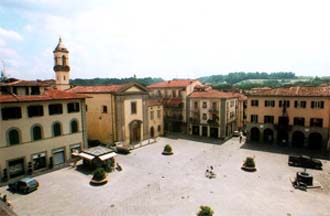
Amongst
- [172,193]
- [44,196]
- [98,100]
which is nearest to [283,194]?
[172,193]

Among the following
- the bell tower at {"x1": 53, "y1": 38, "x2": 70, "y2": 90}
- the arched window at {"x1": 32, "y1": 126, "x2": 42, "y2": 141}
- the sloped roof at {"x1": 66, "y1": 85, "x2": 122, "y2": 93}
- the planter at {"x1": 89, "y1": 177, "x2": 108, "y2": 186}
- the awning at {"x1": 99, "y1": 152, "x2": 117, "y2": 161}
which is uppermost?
the bell tower at {"x1": 53, "y1": 38, "x2": 70, "y2": 90}

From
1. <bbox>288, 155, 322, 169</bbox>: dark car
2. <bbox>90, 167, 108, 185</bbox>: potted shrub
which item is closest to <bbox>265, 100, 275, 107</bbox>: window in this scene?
<bbox>288, 155, 322, 169</bbox>: dark car

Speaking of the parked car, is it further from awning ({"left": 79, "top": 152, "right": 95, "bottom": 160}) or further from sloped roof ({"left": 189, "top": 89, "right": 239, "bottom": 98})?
sloped roof ({"left": 189, "top": 89, "right": 239, "bottom": 98})

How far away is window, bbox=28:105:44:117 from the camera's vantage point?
26025 millimetres

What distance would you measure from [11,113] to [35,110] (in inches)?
97.9

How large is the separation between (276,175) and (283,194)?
4.99m

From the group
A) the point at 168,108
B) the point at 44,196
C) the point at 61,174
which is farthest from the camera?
the point at 168,108

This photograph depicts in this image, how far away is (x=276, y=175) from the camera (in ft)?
85.8

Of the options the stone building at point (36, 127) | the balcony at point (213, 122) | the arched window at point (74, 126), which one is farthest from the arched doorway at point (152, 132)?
the arched window at point (74, 126)

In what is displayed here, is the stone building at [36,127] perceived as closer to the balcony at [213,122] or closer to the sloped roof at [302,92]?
the balcony at [213,122]

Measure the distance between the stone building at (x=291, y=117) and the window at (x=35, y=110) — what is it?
110 feet

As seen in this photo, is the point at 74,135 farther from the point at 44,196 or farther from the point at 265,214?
the point at 265,214

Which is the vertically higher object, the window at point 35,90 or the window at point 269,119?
the window at point 35,90

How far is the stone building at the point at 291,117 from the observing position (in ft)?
116
